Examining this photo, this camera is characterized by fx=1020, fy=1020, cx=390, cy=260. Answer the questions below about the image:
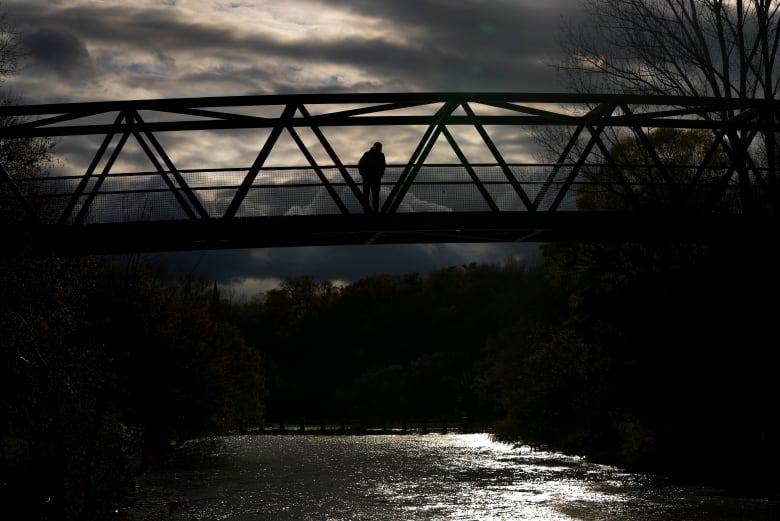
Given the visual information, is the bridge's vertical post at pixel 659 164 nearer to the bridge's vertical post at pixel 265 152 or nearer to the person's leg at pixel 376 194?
the person's leg at pixel 376 194

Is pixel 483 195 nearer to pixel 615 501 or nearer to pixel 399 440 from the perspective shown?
pixel 615 501

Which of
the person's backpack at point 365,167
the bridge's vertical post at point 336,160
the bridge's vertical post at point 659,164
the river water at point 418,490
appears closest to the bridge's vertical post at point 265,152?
the bridge's vertical post at point 336,160

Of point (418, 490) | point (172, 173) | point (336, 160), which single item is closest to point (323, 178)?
point (336, 160)

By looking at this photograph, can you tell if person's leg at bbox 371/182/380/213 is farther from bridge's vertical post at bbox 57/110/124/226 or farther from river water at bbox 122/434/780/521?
river water at bbox 122/434/780/521

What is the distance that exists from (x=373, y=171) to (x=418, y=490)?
1632 centimetres

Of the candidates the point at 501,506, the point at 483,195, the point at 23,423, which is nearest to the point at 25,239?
the point at 23,423

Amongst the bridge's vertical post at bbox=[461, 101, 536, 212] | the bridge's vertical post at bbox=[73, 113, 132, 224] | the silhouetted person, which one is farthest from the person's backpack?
the bridge's vertical post at bbox=[73, 113, 132, 224]

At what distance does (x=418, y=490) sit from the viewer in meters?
36.0

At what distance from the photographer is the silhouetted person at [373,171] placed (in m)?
22.9

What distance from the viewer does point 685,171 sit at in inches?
1403

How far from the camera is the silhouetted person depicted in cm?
2288

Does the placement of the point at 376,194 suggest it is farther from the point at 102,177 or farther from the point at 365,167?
the point at 102,177

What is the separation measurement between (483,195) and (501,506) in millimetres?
12300

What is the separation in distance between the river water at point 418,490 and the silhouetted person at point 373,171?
910 centimetres
